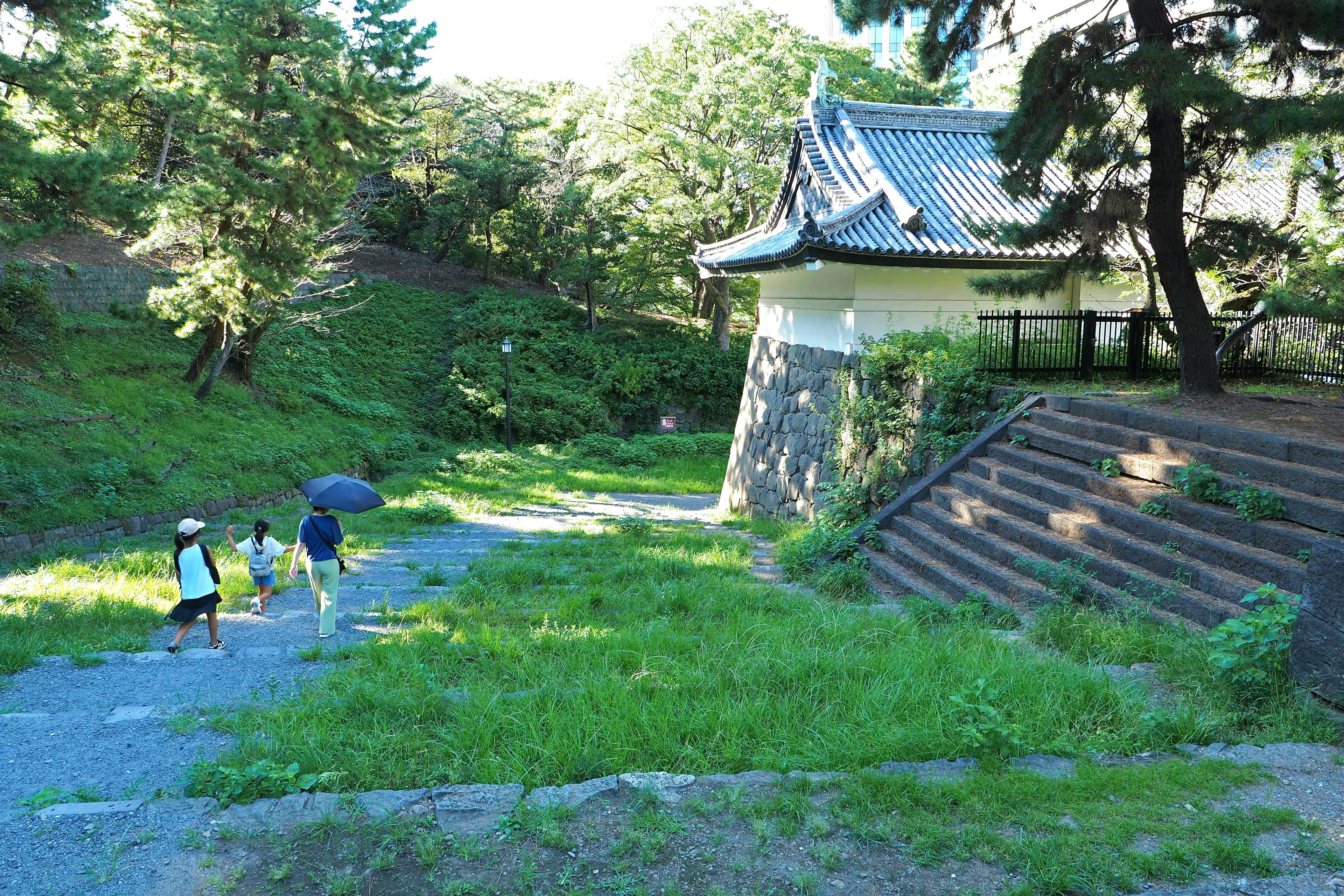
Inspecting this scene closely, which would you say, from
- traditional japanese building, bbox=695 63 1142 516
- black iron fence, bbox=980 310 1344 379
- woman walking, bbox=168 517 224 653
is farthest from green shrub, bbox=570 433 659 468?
woman walking, bbox=168 517 224 653

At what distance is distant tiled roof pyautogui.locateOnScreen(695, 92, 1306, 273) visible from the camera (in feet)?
41.4

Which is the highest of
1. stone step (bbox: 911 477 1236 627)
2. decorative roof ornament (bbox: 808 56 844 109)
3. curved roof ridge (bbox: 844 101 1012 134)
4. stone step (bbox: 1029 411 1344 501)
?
decorative roof ornament (bbox: 808 56 844 109)

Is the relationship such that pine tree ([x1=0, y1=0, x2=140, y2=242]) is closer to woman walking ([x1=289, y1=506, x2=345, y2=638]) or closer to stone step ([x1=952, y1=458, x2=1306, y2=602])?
woman walking ([x1=289, y1=506, x2=345, y2=638])

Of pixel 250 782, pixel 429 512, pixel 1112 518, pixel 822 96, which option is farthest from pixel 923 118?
pixel 250 782

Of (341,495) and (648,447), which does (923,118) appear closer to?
(648,447)

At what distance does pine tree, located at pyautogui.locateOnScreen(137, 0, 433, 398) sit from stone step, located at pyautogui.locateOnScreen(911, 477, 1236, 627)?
1302cm

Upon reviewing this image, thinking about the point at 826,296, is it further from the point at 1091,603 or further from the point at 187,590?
the point at 187,590

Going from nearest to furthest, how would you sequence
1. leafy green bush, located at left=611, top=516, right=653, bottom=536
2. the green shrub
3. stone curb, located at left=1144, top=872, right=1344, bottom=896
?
stone curb, located at left=1144, top=872, right=1344, bottom=896, leafy green bush, located at left=611, top=516, right=653, bottom=536, the green shrub

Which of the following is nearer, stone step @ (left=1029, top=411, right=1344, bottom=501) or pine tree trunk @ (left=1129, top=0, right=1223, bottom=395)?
stone step @ (left=1029, top=411, right=1344, bottom=501)

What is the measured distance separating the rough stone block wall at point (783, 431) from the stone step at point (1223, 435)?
13.9 ft

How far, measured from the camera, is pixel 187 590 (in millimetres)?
6449

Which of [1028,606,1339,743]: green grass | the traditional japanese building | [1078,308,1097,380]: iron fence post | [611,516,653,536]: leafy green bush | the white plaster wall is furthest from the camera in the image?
the white plaster wall

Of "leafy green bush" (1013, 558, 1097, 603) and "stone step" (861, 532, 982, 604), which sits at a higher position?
"leafy green bush" (1013, 558, 1097, 603)

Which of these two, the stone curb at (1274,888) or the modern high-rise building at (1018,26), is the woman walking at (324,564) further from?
the modern high-rise building at (1018,26)
